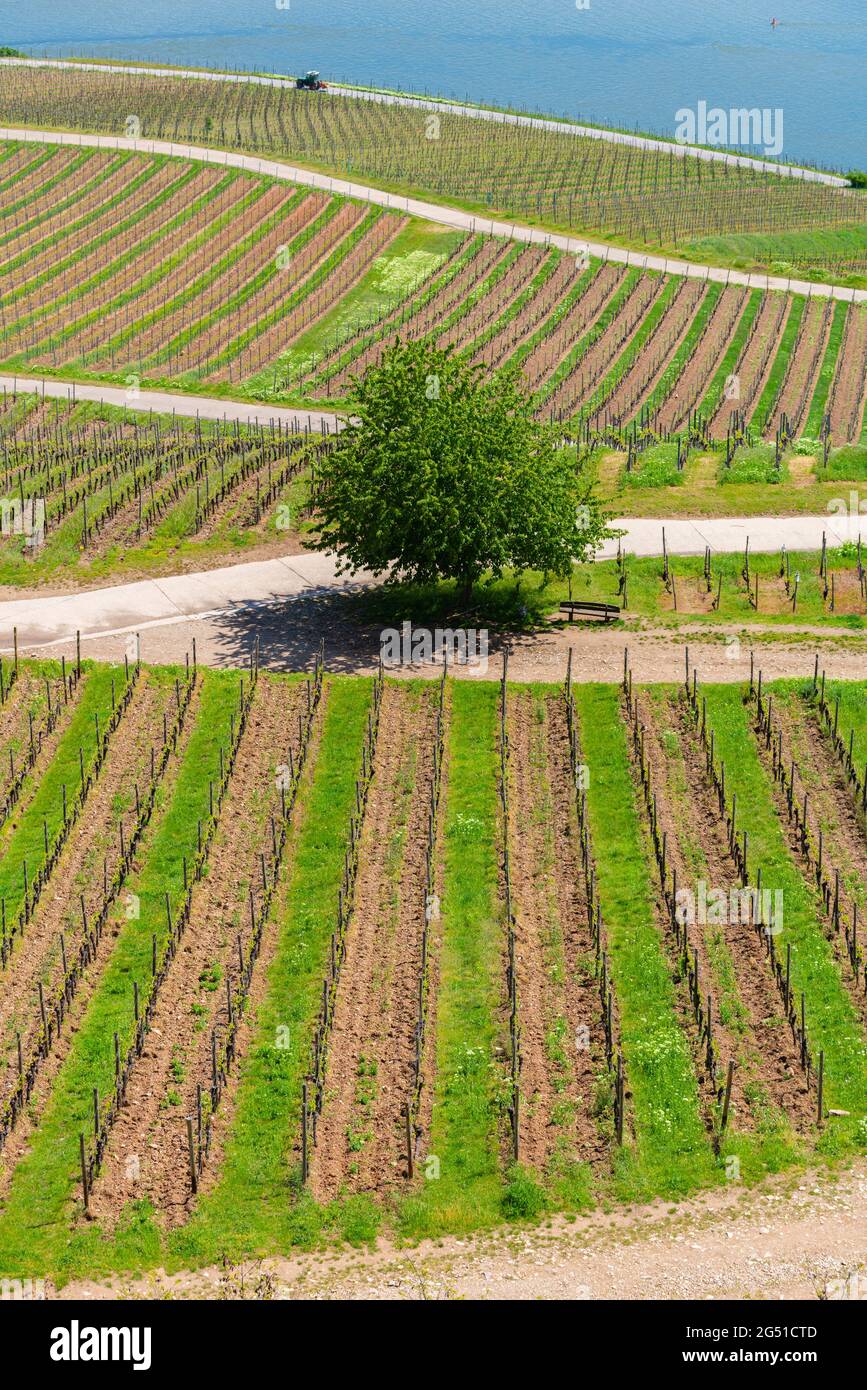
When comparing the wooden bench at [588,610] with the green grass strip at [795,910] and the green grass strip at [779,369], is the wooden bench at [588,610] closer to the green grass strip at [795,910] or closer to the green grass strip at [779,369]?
the green grass strip at [795,910]

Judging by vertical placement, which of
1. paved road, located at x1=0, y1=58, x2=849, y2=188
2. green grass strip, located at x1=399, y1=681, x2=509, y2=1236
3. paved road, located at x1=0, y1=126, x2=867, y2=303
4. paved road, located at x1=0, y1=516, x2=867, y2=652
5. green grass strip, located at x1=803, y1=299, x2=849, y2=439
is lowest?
green grass strip, located at x1=399, y1=681, x2=509, y2=1236

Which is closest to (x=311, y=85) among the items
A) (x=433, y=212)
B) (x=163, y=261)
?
(x=433, y=212)

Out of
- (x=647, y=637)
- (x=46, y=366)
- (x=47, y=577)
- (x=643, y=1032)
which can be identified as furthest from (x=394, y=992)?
(x=46, y=366)

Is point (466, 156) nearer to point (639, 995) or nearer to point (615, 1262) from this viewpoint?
point (639, 995)

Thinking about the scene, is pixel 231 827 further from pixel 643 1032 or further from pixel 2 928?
pixel 643 1032

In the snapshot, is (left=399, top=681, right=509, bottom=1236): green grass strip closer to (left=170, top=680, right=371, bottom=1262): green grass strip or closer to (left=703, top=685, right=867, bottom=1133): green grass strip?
(left=170, top=680, right=371, bottom=1262): green grass strip

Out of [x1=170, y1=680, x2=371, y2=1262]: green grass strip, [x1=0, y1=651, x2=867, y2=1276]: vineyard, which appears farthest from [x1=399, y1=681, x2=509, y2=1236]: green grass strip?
[x1=170, y1=680, x2=371, y2=1262]: green grass strip

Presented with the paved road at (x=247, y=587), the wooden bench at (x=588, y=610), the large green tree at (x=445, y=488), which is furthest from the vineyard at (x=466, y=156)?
the wooden bench at (x=588, y=610)
